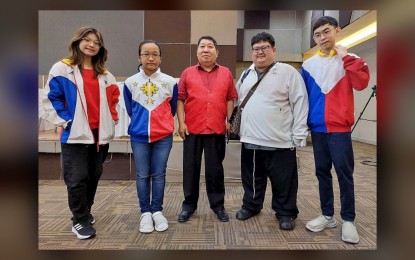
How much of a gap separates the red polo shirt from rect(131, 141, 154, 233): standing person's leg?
31 cm

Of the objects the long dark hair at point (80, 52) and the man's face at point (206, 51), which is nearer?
the long dark hair at point (80, 52)

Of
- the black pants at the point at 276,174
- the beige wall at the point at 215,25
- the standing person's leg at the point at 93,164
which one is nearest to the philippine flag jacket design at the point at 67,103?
the standing person's leg at the point at 93,164

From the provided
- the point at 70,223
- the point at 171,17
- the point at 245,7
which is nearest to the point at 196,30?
the point at 171,17

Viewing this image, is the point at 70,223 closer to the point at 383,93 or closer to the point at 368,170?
the point at 383,93

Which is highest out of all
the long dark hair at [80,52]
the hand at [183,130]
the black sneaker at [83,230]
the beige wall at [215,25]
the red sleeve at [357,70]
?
the beige wall at [215,25]

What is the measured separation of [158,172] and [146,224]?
302mm

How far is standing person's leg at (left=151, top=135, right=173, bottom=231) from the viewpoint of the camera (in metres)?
1.81

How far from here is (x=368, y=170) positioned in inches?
141

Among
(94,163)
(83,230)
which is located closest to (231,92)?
(94,163)

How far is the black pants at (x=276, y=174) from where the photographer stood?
1.81 metres

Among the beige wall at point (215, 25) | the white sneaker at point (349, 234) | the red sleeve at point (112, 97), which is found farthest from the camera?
the beige wall at point (215, 25)

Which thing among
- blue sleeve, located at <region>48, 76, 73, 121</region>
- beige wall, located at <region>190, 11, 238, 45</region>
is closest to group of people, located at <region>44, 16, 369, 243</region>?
blue sleeve, located at <region>48, 76, 73, 121</region>

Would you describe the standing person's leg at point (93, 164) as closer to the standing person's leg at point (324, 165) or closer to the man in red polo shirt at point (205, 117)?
the man in red polo shirt at point (205, 117)

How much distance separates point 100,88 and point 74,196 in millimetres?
585
